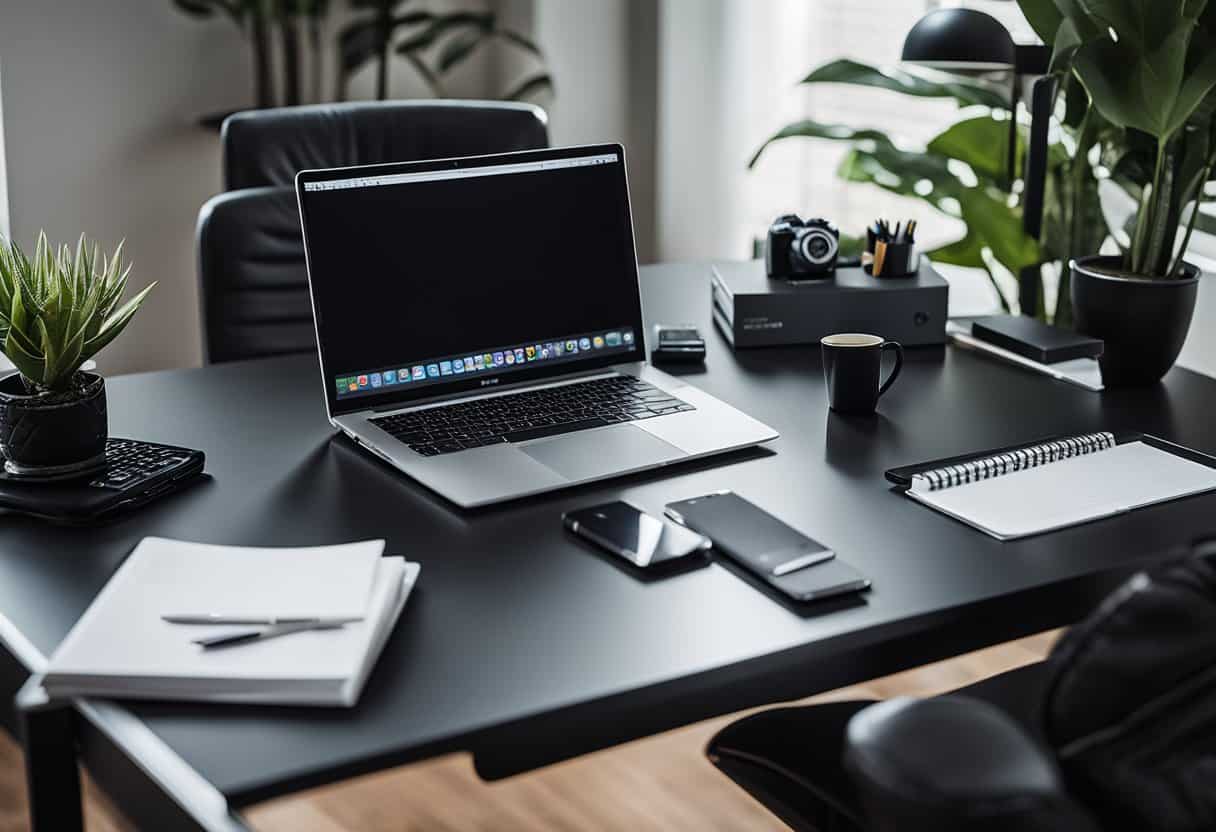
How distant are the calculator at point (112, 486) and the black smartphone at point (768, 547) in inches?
18.6

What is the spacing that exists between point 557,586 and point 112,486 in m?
0.44

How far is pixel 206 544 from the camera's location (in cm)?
117

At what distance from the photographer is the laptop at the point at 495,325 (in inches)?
54.6

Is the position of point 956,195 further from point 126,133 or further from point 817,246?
point 126,133

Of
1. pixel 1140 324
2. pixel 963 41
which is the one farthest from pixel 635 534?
pixel 963 41

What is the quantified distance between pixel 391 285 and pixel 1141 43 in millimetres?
883

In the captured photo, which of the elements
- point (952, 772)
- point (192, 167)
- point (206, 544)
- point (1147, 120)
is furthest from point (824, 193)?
point (952, 772)

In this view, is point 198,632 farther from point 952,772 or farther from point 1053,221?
point 1053,221

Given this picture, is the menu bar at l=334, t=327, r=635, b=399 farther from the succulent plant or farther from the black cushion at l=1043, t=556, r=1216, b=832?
the black cushion at l=1043, t=556, r=1216, b=832

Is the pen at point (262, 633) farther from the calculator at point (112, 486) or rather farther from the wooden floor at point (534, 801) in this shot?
the wooden floor at point (534, 801)

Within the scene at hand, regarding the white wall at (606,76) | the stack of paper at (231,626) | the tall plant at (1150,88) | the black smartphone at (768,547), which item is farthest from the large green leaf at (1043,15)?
the white wall at (606,76)

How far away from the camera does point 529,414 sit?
4.76ft

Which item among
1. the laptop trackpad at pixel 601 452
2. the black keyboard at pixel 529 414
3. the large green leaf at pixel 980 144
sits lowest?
the laptop trackpad at pixel 601 452

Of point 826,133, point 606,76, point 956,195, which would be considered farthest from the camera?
point 606,76
